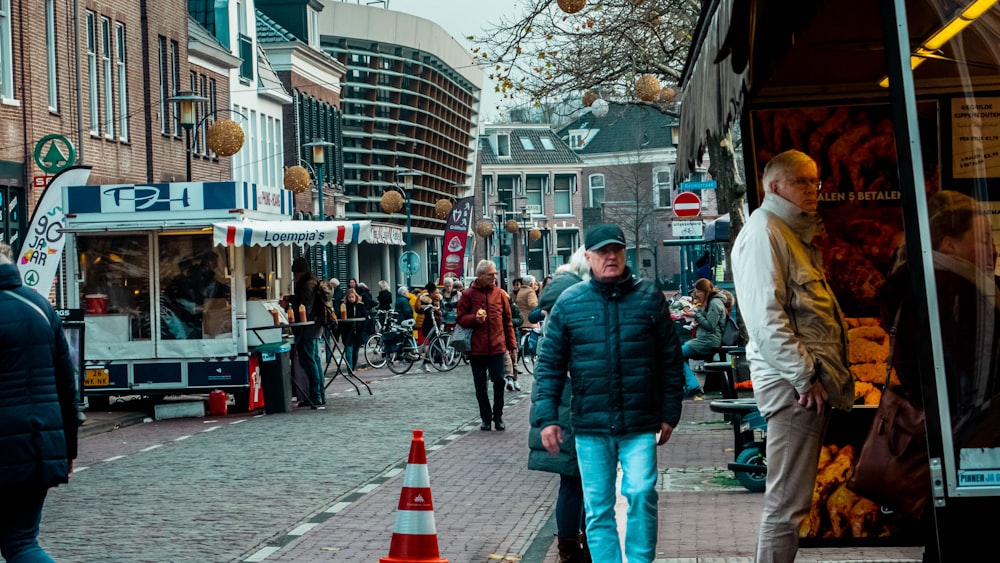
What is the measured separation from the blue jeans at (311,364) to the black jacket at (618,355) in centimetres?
1377

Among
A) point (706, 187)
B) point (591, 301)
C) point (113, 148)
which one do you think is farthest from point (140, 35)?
point (591, 301)

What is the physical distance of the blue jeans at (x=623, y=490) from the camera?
6723mm

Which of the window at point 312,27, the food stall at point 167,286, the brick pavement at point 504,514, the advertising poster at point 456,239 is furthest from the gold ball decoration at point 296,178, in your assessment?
the brick pavement at point 504,514

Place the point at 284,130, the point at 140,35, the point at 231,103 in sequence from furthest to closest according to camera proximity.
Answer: the point at 284,130 → the point at 231,103 → the point at 140,35

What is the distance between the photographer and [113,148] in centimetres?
3147

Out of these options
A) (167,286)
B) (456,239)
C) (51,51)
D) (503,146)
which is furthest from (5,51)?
(503,146)

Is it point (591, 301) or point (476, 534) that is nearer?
point (591, 301)

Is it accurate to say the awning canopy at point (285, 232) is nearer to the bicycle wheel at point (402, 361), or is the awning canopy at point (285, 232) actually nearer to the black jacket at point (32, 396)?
the bicycle wheel at point (402, 361)

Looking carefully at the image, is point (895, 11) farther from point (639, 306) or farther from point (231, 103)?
point (231, 103)

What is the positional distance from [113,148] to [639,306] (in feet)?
86.8

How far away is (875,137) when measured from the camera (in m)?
7.97

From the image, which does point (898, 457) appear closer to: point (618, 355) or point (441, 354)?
point (618, 355)

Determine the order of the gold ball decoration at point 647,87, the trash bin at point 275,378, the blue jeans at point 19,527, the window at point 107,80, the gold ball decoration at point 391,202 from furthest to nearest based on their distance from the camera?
the gold ball decoration at point 391,202 < the window at point 107,80 < the trash bin at point 275,378 < the gold ball decoration at point 647,87 < the blue jeans at point 19,527

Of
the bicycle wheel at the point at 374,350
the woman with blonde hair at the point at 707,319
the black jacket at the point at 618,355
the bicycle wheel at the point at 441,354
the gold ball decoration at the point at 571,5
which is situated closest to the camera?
the black jacket at the point at 618,355
